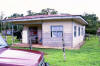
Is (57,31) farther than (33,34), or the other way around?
(33,34)

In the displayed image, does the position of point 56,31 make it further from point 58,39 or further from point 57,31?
point 58,39

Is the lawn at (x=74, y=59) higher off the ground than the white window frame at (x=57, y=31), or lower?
lower

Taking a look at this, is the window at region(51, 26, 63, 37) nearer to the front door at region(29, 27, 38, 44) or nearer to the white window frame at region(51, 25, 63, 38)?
the white window frame at region(51, 25, 63, 38)

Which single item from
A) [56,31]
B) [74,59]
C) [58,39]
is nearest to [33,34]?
[56,31]

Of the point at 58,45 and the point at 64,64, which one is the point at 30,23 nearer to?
the point at 58,45

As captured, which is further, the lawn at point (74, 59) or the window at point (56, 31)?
the window at point (56, 31)

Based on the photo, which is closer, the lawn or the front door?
the lawn

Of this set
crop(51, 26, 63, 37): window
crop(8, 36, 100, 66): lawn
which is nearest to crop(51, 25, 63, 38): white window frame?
crop(51, 26, 63, 37): window

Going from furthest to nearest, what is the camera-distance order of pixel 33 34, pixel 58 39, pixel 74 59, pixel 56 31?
pixel 33 34, pixel 56 31, pixel 58 39, pixel 74 59

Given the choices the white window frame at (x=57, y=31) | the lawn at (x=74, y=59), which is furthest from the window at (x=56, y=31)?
the lawn at (x=74, y=59)

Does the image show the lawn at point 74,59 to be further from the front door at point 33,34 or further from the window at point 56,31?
the front door at point 33,34

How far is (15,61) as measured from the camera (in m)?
1.99

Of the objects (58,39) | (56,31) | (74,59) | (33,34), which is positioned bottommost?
(74,59)

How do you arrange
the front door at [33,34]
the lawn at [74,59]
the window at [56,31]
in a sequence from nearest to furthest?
the lawn at [74,59], the window at [56,31], the front door at [33,34]
